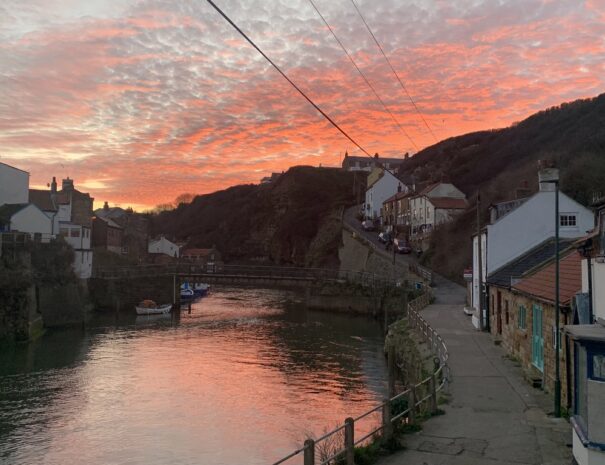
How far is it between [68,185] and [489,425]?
73469mm

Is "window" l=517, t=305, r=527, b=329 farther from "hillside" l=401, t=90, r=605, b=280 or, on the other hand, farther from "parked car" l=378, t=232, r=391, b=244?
"parked car" l=378, t=232, r=391, b=244

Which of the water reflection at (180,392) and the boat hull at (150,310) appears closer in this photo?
the water reflection at (180,392)

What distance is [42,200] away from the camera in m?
64.8

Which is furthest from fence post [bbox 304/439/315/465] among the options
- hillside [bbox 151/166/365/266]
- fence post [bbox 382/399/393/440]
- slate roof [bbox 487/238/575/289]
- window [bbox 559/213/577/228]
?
hillside [bbox 151/166/365/266]

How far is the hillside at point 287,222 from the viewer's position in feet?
376

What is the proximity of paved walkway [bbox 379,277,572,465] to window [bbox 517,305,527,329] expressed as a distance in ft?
5.29

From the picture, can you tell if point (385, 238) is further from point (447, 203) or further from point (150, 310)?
point (150, 310)

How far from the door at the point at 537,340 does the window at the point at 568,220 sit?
11.8 meters

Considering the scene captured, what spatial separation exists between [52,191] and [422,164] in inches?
3686

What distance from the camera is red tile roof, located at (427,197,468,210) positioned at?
7538 cm

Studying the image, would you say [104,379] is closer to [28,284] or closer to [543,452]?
[28,284]

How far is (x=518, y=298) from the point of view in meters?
22.3

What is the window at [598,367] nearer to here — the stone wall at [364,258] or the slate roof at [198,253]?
the stone wall at [364,258]

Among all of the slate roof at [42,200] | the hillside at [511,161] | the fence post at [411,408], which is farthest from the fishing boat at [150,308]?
the fence post at [411,408]
